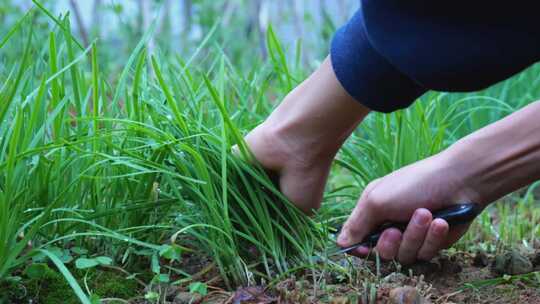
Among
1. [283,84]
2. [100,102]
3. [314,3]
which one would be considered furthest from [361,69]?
[314,3]

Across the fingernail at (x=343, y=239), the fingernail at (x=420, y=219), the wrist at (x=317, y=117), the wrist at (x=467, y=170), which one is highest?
the wrist at (x=317, y=117)

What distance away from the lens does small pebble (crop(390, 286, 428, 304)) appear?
92 centimetres

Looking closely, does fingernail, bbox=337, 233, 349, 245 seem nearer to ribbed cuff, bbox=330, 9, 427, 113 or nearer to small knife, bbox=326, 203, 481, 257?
small knife, bbox=326, 203, 481, 257

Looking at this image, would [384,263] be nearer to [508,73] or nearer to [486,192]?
[486,192]

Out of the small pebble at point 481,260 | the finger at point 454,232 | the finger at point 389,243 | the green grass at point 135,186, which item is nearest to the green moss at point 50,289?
the green grass at point 135,186

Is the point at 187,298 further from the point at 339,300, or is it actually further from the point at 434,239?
the point at 434,239

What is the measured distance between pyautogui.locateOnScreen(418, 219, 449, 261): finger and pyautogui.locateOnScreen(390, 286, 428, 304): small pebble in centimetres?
17

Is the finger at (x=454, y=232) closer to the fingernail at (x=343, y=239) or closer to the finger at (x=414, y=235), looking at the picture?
the finger at (x=414, y=235)

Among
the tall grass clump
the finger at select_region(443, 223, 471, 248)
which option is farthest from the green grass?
the finger at select_region(443, 223, 471, 248)

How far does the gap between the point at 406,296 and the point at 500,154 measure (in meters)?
0.30

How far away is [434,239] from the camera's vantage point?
1.09m

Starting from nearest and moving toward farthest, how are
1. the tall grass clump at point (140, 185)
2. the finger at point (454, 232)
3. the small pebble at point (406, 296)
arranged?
1. the small pebble at point (406, 296)
2. the tall grass clump at point (140, 185)
3. the finger at point (454, 232)

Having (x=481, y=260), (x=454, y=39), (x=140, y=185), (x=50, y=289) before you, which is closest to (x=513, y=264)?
(x=481, y=260)

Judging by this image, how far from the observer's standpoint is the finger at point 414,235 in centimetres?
108
